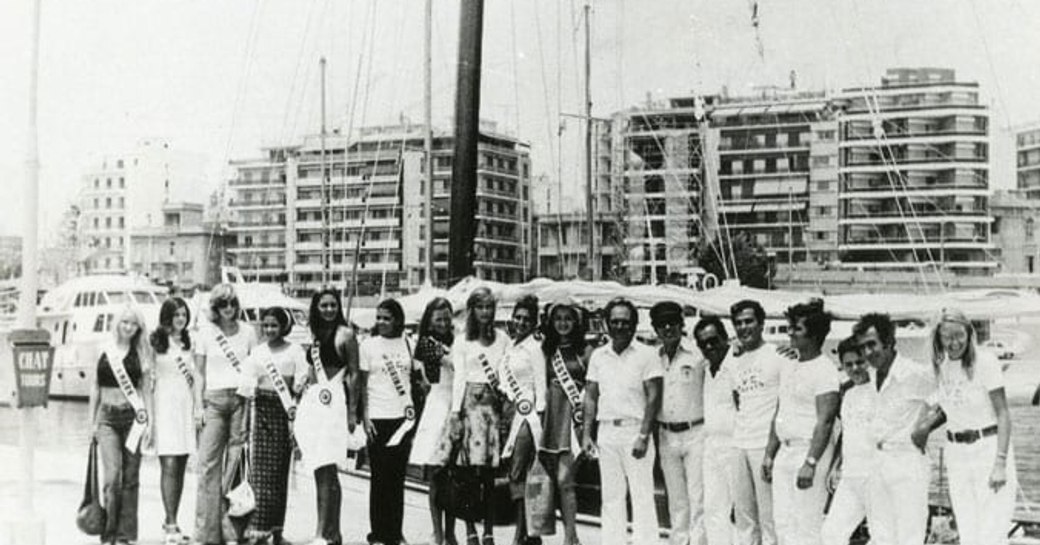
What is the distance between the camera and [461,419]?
7852 millimetres

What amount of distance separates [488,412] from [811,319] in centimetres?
224

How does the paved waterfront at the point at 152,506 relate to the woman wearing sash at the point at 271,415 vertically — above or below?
below

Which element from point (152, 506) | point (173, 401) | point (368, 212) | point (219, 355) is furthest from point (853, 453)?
point (368, 212)

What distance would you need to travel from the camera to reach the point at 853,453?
21.4ft

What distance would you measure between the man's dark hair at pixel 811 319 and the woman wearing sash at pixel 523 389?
1.72 metres

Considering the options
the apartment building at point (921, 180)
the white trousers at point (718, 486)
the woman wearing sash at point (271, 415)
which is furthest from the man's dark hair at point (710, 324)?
the apartment building at point (921, 180)

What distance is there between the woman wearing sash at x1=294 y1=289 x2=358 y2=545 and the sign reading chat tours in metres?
1.62

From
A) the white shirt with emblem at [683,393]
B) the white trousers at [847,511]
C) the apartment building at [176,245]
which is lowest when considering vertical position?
the white trousers at [847,511]

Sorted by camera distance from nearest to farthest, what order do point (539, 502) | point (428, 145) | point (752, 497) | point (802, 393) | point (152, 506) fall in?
point (802, 393), point (752, 497), point (539, 502), point (152, 506), point (428, 145)

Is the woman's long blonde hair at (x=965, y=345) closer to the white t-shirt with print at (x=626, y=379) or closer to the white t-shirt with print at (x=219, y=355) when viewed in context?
the white t-shirt with print at (x=626, y=379)

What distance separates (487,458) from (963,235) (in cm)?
9748

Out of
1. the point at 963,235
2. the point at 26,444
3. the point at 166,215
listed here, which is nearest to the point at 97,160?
the point at 166,215

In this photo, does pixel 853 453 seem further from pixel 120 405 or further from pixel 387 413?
pixel 120 405

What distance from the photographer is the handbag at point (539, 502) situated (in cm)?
773
